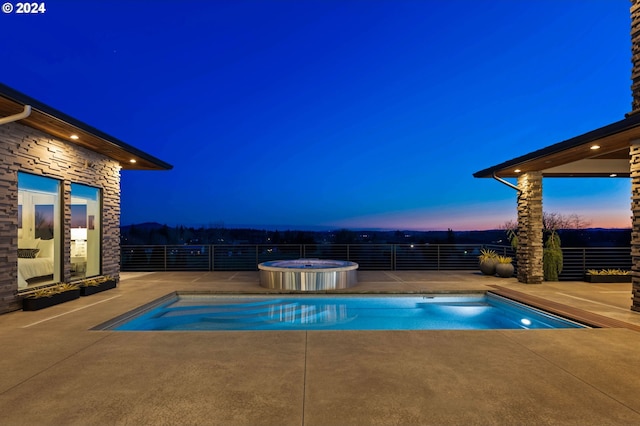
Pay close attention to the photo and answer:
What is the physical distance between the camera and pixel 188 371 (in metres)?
3.02

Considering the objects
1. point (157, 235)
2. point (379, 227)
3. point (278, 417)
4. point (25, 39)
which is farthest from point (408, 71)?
point (157, 235)

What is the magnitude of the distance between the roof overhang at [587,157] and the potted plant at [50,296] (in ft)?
28.1

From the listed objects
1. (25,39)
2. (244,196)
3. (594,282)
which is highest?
(25,39)

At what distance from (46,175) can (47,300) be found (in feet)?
6.98

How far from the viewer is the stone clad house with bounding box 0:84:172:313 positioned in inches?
205

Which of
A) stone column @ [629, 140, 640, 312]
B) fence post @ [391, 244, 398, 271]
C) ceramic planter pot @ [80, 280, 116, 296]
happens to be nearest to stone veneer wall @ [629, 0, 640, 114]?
stone column @ [629, 140, 640, 312]

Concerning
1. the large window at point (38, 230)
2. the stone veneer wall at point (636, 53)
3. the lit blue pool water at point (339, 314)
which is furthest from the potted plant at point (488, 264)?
the large window at point (38, 230)

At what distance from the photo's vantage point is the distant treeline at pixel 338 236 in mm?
14820

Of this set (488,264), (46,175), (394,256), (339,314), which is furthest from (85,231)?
(488,264)

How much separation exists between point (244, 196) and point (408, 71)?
16281 millimetres

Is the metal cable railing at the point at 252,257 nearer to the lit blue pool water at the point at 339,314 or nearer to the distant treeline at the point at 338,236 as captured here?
the distant treeline at the point at 338,236

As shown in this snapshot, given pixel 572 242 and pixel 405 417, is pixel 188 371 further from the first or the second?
pixel 572 242

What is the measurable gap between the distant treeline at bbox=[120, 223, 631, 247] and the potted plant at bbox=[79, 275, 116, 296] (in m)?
4.54

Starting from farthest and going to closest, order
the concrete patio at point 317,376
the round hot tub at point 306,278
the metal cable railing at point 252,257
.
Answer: the metal cable railing at point 252,257
the round hot tub at point 306,278
the concrete patio at point 317,376
